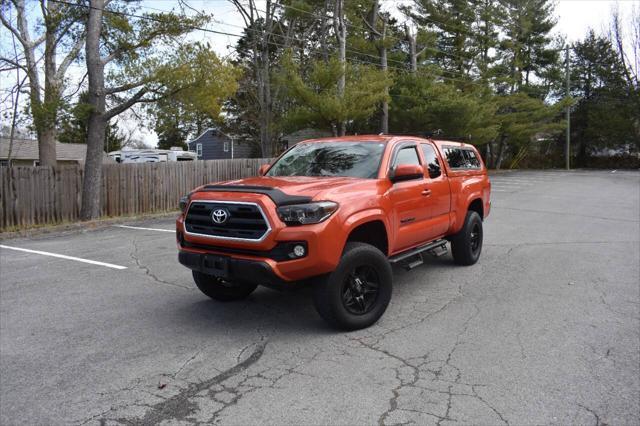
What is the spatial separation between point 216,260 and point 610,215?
1296 centimetres

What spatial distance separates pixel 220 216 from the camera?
14.7 feet

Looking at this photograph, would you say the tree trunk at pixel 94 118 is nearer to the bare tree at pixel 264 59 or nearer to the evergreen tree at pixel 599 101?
the bare tree at pixel 264 59

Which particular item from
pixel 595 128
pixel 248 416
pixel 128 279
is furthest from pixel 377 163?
pixel 595 128

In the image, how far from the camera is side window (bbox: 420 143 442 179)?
6300 mm

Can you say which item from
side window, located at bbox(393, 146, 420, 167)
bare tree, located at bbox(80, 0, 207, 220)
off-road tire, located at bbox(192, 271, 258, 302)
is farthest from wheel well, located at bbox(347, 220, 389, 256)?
bare tree, located at bbox(80, 0, 207, 220)

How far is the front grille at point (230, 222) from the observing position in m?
4.28

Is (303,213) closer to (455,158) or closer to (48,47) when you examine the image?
(455,158)

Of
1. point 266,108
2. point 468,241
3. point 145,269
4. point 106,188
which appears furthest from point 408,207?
point 266,108

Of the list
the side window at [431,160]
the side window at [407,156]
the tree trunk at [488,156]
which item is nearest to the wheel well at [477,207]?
the side window at [431,160]

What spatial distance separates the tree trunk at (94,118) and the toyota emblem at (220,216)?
10.2 m

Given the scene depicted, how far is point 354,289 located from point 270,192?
122 centimetres

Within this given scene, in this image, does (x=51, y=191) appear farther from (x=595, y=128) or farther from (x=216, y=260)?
(x=595, y=128)

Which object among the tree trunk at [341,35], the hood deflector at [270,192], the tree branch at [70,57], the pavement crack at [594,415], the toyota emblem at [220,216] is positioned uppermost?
the tree trunk at [341,35]

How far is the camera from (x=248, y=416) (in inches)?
126
